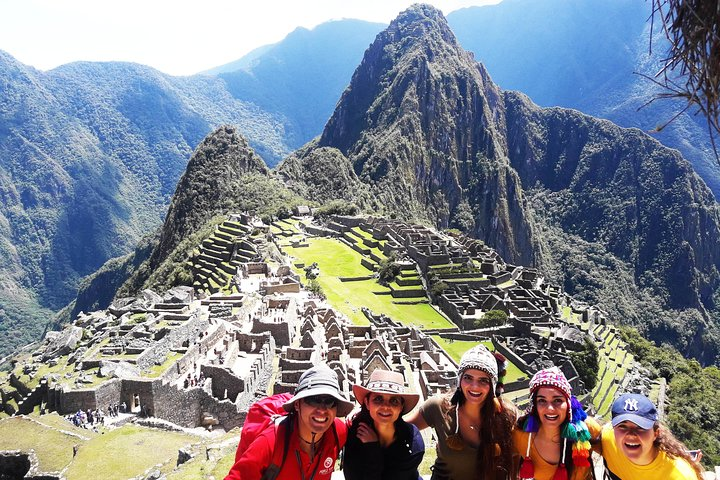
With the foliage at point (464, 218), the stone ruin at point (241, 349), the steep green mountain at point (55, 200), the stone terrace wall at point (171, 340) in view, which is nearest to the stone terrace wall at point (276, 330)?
the stone ruin at point (241, 349)

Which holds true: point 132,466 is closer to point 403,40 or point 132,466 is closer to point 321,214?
point 321,214

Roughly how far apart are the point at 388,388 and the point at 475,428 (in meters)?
0.99

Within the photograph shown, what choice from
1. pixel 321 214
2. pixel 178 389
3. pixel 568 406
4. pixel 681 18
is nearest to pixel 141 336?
pixel 178 389

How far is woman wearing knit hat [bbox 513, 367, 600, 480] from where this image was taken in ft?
15.4

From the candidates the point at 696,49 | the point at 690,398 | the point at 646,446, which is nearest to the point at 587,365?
the point at 690,398

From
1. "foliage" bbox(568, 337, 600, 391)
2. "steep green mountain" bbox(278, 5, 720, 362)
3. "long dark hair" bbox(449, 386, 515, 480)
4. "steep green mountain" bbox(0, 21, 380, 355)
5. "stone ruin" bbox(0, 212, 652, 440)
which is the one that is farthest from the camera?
"steep green mountain" bbox(278, 5, 720, 362)

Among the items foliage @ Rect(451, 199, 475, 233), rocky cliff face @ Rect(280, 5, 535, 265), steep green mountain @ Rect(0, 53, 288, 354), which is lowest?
steep green mountain @ Rect(0, 53, 288, 354)

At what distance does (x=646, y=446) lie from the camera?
14.4 ft

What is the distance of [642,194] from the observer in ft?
593

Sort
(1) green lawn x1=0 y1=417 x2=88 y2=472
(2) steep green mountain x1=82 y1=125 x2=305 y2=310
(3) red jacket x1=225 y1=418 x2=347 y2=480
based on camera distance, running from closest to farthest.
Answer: (3) red jacket x1=225 y1=418 x2=347 y2=480
(1) green lawn x1=0 y1=417 x2=88 y2=472
(2) steep green mountain x1=82 y1=125 x2=305 y2=310

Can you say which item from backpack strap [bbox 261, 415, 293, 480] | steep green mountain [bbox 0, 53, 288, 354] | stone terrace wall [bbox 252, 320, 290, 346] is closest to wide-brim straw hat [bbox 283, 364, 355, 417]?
backpack strap [bbox 261, 415, 293, 480]

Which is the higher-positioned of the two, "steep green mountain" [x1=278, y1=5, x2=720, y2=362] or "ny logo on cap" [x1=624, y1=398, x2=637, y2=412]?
"steep green mountain" [x1=278, y1=5, x2=720, y2=362]

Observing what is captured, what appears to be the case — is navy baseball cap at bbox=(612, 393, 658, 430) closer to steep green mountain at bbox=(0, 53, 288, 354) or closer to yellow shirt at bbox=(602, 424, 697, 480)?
yellow shirt at bbox=(602, 424, 697, 480)

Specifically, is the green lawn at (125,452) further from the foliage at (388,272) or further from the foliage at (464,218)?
the foliage at (464,218)
